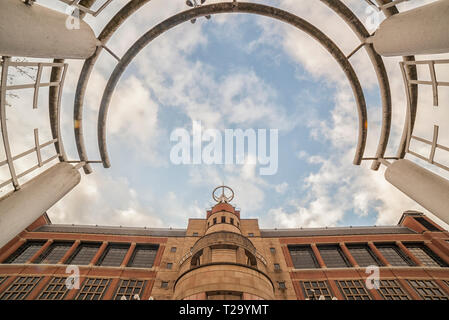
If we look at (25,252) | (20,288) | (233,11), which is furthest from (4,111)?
(25,252)

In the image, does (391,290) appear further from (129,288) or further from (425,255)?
(129,288)

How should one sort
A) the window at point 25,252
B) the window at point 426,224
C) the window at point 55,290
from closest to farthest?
the window at point 55,290 → the window at point 25,252 → the window at point 426,224

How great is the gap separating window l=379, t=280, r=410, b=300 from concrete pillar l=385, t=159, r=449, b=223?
686 inches

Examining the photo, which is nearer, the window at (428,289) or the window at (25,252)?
the window at (428,289)

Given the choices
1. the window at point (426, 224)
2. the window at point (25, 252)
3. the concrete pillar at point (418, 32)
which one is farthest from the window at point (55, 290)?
the window at point (426, 224)

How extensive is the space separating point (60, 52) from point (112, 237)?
82.8ft

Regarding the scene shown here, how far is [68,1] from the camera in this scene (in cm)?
641

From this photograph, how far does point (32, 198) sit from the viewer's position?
23.9 feet

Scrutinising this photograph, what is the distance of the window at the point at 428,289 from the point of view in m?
A: 19.2

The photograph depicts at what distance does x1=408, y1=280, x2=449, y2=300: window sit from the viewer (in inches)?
754

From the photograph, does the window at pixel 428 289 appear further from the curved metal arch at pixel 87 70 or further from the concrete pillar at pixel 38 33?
the concrete pillar at pixel 38 33

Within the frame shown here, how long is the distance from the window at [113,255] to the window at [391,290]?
92.2 feet
